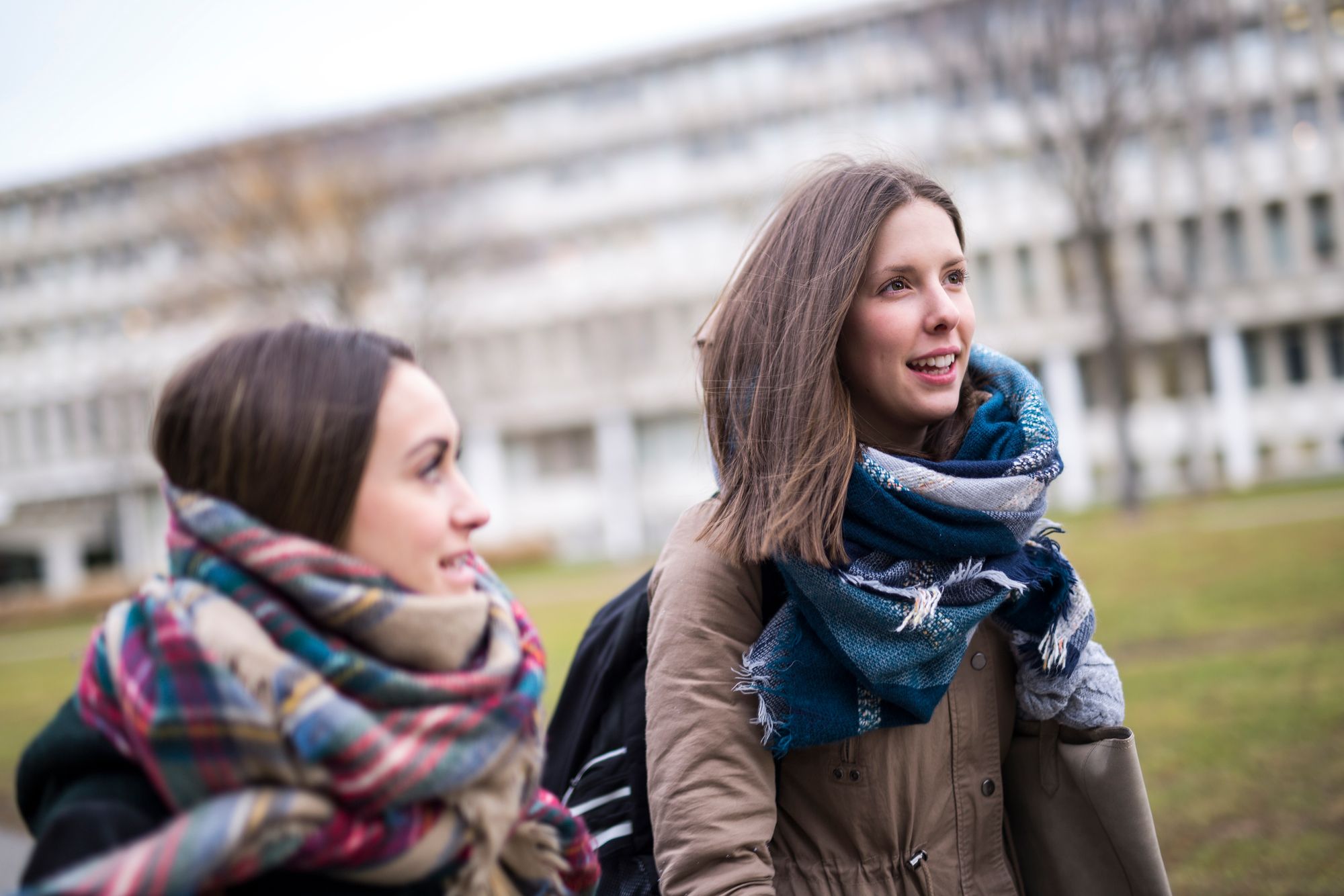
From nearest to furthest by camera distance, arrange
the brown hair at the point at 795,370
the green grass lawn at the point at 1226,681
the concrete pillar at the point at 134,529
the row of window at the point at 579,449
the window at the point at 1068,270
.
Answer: the brown hair at the point at 795,370 → the green grass lawn at the point at 1226,681 → the window at the point at 1068,270 → the row of window at the point at 579,449 → the concrete pillar at the point at 134,529

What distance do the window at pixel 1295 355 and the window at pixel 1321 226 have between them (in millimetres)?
2239

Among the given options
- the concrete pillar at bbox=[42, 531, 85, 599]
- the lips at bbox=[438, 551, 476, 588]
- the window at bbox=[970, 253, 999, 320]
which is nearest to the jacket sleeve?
the lips at bbox=[438, 551, 476, 588]

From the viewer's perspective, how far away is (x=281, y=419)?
1.63m

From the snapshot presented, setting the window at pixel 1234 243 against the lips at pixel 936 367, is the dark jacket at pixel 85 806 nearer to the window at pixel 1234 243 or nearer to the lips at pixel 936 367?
the lips at pixel 936 367

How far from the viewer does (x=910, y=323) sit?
7.54 ft

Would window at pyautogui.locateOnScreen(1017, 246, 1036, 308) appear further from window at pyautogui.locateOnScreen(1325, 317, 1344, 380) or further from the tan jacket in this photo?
the tan jacket

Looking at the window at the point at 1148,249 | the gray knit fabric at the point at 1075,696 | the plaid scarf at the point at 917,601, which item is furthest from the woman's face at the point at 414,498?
the window at the point at 1148,249

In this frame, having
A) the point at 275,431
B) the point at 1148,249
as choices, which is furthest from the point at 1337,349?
the point at 275,431

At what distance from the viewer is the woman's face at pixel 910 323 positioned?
2307mm

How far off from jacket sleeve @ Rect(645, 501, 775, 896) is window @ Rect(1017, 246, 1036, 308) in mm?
33489

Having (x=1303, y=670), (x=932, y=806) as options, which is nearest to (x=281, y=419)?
(x=932, y=806)

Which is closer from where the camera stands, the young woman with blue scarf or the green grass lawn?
the young woman with blue scarf

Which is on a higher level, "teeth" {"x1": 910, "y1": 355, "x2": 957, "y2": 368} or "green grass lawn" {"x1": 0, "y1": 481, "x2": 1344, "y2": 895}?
"teeth" {"x1": 910, "y1": 355, "x2": 957, "y2": 368}

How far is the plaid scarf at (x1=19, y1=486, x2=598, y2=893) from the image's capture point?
1432 mm
